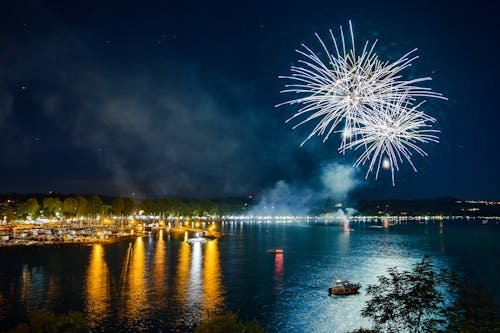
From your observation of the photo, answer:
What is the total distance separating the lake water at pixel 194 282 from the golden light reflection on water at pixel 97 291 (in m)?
0.09

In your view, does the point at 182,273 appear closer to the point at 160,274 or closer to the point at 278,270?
the point at 160,274

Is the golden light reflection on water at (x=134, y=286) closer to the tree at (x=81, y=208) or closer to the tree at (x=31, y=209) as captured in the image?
the tree at (x=81, y=208)

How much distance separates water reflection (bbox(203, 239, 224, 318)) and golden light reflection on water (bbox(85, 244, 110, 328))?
6.94 metres

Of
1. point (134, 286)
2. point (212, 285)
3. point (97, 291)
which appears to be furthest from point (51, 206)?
point (212, 285)

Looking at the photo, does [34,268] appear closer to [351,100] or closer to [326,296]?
[326,296]

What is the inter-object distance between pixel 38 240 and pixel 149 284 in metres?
37.3

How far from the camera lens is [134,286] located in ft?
114

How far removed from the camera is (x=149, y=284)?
35656mm

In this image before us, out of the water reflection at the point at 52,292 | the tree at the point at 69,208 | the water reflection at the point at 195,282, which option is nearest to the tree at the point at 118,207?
the tree at the point at 69,208

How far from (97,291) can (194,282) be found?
27.9 ft

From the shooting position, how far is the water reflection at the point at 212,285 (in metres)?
28.7

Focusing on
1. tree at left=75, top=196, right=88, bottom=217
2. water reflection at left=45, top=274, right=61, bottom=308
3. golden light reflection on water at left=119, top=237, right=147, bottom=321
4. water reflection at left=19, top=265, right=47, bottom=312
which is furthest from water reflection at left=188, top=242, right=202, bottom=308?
tree at left=75, top=196, right=88, bottom=217

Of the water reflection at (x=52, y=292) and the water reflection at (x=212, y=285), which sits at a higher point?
the water reflection at (x=52, y=292)

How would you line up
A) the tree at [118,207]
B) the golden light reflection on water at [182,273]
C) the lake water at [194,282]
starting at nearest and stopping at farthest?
the lake water at [194,282] → the golden light reflection on water at [182,273] → the tree at [118,207]
